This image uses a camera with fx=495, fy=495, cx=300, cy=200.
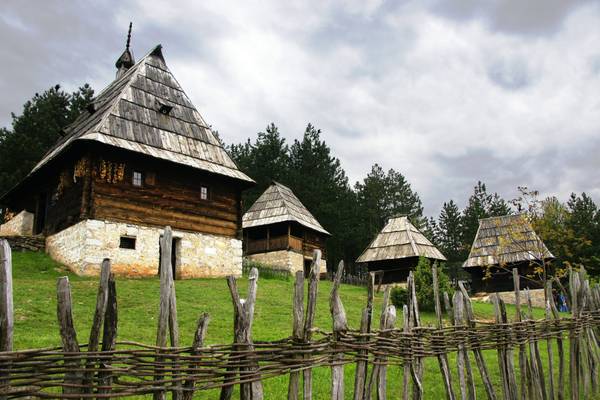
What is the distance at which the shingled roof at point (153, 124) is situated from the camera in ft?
53.1

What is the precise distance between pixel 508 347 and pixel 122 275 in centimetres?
1231

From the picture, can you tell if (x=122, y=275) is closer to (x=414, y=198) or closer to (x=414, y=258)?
(x=414, y=258)

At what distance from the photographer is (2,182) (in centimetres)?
2947

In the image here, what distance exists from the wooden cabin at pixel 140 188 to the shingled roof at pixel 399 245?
952 centimetres

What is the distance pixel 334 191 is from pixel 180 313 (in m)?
31.1

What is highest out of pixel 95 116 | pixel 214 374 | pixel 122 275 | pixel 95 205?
pixel 95 116

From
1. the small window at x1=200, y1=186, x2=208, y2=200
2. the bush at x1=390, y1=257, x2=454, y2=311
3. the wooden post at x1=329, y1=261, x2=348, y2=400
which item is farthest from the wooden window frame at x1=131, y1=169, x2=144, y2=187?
the wooden post at x1=329, y1=261, x2=348, y2=400

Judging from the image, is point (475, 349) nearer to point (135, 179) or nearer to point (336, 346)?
point (336, 346)

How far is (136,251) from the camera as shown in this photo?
1549 cm

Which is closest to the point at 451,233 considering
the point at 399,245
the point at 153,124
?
the point at 399,245

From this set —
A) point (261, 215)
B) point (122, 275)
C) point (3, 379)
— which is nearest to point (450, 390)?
point (3, 379)

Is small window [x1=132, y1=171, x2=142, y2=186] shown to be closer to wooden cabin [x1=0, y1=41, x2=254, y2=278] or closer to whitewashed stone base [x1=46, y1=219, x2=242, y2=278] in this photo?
wooden cabin [x1=0, y1=41, x2=254, y2=278]

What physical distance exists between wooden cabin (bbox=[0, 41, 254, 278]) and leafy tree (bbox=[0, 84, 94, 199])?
11042mm

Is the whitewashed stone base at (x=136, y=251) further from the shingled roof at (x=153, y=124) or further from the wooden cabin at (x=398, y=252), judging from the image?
the wooden cabin at (x=398, y=252)
